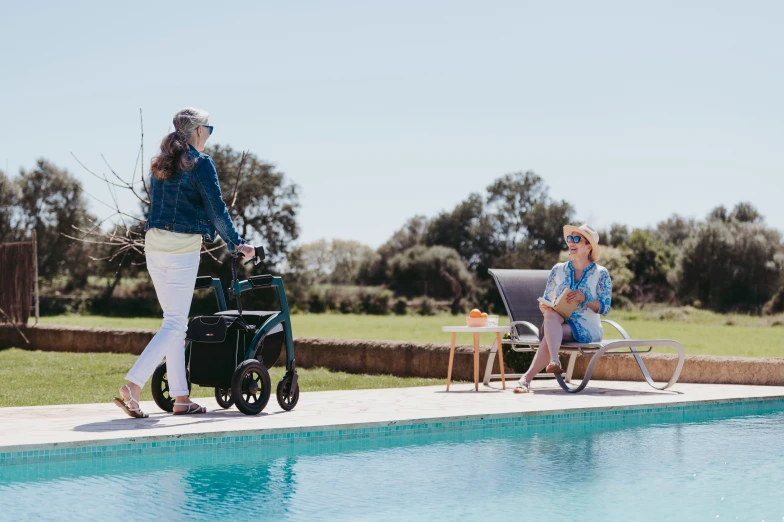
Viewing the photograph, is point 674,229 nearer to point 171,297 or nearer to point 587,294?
point 587,294

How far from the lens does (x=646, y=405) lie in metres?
6.19

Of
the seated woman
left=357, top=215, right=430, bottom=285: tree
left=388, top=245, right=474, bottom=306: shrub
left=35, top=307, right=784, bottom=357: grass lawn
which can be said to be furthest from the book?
left=357, top=215, right=430, bottom=285: tree

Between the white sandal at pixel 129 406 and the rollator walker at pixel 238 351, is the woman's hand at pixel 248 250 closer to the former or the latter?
the rollator walker at pixel 238 351

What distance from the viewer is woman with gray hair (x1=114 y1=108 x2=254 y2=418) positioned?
5133 millimetres

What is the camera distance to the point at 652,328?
2980 cm

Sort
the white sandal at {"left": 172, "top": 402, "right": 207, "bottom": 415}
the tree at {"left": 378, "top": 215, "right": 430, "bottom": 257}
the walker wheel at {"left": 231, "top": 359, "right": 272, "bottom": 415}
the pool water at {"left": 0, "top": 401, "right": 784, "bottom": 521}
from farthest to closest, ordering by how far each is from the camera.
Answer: the tree at {"left": 378, "top": 215, "right": 430, "bottom": 257} < the white sandal at {"left": 172, "top": 402, "right": 207, "bottom": 415} < the walker wheel at {"left": 231, "top": 359, "right": 272, "bottom": 415} < the pool water at {"left": 0, "top": 401, "right": 784, "bottom": 521}

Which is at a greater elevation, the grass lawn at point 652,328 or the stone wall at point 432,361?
the stone wall at point 432,361

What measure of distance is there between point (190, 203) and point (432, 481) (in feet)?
7.06

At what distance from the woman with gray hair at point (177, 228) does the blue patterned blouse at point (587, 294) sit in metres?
3.09

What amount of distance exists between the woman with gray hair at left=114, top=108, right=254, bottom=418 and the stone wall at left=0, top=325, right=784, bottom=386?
165 inches

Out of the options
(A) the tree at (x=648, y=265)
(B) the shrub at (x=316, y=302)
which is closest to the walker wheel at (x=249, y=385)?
(B) the shrub at (x=316, y=302)

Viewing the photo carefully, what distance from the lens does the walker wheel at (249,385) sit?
17.2 ft

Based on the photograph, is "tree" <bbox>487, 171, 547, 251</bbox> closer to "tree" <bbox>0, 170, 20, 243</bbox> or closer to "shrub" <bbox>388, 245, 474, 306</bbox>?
"shrub" <bbox>388, 245, 474, 306</bbox>

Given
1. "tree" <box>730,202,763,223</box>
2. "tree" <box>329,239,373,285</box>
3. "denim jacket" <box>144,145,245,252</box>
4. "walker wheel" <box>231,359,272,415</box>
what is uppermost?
"tree" <box>730,202,763,223</box>
